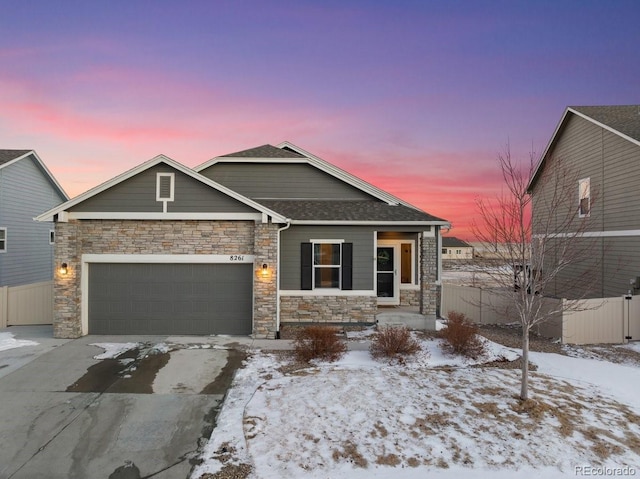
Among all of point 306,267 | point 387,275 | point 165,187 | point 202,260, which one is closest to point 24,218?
point 165,187

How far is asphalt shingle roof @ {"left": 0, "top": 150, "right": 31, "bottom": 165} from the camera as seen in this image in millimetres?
15359

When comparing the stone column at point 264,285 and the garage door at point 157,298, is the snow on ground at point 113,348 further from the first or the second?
the stone column at point 264,285

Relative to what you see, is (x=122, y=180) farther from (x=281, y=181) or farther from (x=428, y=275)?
(x=428, y=275)

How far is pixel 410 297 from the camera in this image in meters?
12.2

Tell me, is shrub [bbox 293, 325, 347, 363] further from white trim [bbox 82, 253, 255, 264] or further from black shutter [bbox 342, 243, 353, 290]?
white trim [bbox 82, 253, 255, 264]

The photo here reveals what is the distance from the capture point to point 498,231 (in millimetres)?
6434

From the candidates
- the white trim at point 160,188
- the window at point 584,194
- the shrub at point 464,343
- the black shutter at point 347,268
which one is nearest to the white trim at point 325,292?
the black shutter at point 347,268

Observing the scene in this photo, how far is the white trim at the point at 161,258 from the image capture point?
977 centimetres

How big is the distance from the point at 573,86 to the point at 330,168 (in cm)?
1323

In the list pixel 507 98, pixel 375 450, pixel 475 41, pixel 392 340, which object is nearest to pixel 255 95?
pixel 475 41

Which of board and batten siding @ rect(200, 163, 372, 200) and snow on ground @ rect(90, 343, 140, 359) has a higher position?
board and batten siding @ rect(200, 163, 372, 200)

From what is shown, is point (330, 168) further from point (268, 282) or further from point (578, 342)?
point (578, 342)

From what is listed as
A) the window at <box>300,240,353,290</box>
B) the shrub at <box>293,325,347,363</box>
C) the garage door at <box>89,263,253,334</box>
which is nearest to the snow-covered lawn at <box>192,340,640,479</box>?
the shrub at <box>293,325,347,363</box>
